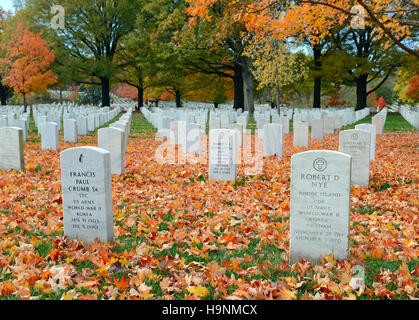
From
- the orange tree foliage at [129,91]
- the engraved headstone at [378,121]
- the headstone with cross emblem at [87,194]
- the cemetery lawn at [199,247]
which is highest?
the orange tree foliage at [129,91]

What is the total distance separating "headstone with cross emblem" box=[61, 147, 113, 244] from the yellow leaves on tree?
34433 millimetres

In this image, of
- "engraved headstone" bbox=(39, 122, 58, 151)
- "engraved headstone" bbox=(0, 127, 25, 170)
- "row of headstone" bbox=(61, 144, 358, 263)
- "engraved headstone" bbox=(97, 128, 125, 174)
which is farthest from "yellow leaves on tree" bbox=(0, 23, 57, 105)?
"row of headstone" bbox=(61, 144, 358, 263)

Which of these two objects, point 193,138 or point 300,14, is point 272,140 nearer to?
point 193,138

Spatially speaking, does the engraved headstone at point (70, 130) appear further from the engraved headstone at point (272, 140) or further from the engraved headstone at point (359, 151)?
the engraved headstone at point (359, 151)

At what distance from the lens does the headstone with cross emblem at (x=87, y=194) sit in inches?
194

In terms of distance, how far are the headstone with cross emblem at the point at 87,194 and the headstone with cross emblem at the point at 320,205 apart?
2.37 m

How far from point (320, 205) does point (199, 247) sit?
61.9 inches

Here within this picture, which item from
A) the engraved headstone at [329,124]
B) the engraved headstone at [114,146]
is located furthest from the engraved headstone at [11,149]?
the engraved headstone at [329,124]

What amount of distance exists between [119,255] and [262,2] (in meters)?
10.1

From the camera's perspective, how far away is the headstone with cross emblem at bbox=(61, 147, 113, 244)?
194 inches

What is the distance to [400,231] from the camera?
5.18m

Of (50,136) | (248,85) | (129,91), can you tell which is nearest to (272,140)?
(50,136)
